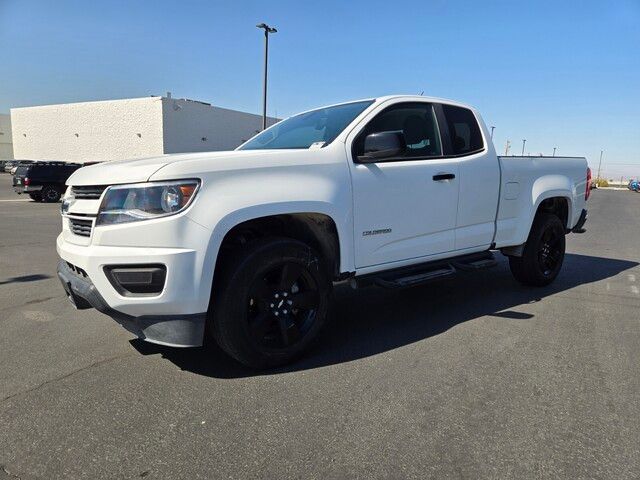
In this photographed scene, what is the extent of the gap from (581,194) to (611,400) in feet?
12.5

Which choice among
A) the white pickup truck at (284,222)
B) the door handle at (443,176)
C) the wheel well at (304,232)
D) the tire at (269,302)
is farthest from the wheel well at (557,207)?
the tire at (269,302)

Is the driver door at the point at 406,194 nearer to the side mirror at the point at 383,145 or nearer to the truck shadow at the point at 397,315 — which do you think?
the side mirror at the point at 383,145

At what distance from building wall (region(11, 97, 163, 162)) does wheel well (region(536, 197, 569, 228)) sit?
33730 millimetres

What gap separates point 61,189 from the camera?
20297mm

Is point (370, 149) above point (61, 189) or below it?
above

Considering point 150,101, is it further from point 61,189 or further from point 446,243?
point 446,243

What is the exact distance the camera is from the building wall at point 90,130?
37.3 m

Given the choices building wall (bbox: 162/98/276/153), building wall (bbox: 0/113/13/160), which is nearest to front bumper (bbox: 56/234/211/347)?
building wall (bbox: 162/98/276/153)

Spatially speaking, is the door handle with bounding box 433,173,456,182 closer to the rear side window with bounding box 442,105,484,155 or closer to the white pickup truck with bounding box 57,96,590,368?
the white pickup truck with bounding box 57,96,590,368

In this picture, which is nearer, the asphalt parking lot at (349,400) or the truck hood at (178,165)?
the asphalt parking lot at (349,400)

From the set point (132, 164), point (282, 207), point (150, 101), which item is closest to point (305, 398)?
point (282, 207)

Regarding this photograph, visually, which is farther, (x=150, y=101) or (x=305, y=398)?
(x=150, y=101)

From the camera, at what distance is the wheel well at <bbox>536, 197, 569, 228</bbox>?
226 inches

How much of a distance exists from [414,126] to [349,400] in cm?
259
